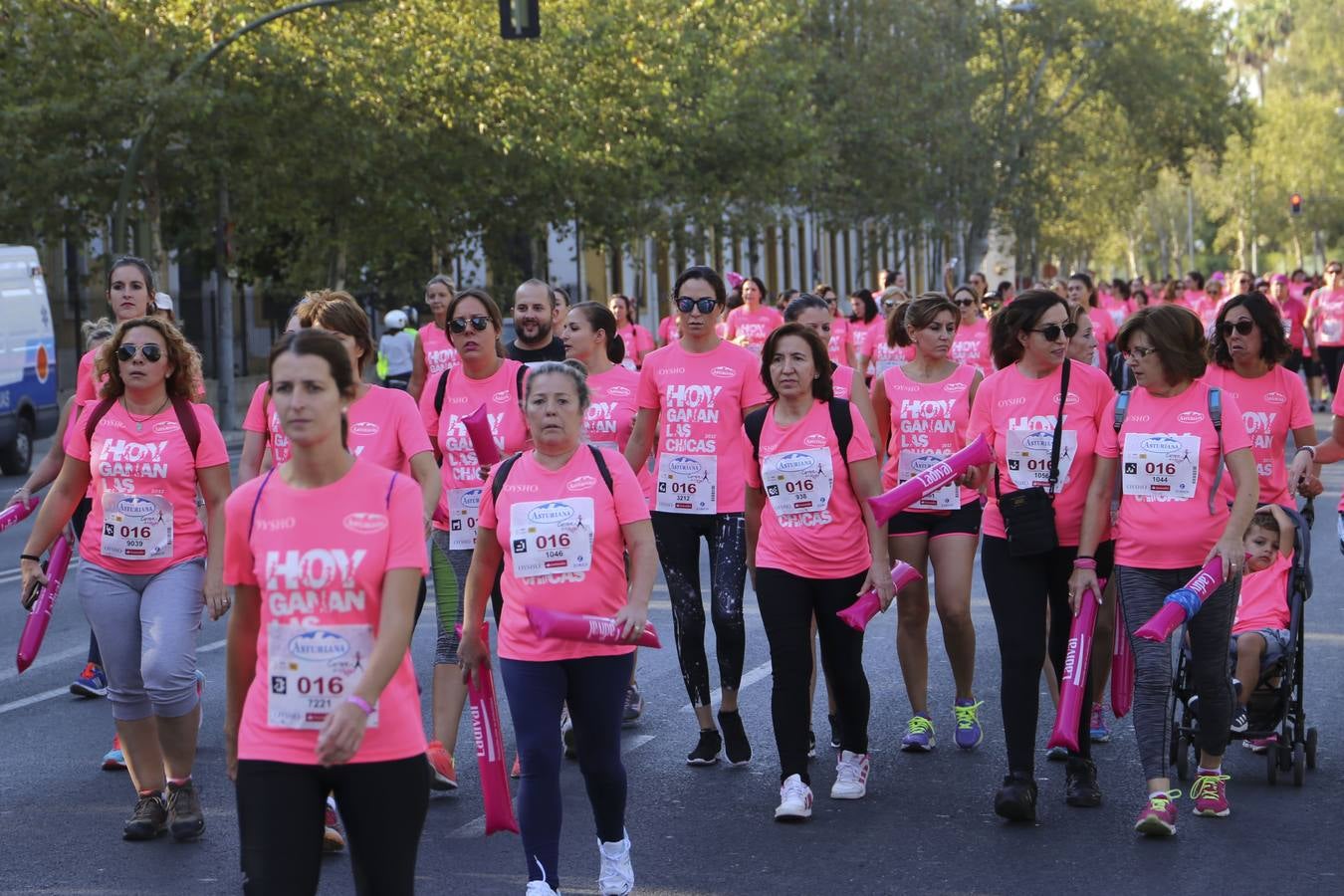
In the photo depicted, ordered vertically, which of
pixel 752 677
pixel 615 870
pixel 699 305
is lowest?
pixel 752 677

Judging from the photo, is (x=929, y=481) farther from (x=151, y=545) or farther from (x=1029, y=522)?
(x=151, y=545)

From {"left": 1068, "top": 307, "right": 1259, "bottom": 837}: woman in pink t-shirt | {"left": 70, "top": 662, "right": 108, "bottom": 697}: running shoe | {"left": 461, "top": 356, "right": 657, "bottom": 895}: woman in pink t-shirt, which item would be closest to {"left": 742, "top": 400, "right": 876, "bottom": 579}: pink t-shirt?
{"left": 1068, "top": 307, "right": 1259, "bottom": 837}: woman in pink t-shirt

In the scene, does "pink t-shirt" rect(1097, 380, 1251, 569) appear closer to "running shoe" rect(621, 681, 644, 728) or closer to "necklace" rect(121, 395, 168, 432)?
"running shoe" rect(621, 681, 644, 728)

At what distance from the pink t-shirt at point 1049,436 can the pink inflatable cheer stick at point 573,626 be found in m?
1.87

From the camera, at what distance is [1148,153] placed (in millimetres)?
69375

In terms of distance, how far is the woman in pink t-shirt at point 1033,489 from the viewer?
6695mm

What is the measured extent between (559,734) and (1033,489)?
6.53 ft

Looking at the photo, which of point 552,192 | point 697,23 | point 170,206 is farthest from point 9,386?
point 697,23

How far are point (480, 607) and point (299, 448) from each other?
5.14 feet

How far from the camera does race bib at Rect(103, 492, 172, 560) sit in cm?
646

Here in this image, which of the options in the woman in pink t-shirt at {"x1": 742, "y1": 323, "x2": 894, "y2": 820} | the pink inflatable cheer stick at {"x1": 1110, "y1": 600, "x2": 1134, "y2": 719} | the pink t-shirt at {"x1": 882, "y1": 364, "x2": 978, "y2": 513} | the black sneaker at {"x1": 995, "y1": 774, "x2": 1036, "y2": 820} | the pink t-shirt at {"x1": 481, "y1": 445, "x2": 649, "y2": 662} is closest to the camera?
the pink t-shirt at {"x1": 481, "y1": 445, "x2": 649, "y2": 662}

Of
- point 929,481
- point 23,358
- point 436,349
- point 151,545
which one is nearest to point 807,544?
point 929,481

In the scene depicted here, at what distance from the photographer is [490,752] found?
18.1ft

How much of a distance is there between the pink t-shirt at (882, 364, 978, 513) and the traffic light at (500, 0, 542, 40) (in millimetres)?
13543
